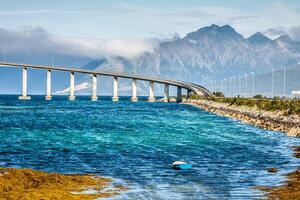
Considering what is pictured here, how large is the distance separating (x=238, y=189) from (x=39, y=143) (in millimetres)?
30101

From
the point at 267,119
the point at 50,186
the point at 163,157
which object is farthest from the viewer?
the point at 267,119

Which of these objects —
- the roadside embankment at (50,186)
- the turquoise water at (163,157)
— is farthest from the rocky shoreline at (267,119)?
the roadside embankment at (50,186)

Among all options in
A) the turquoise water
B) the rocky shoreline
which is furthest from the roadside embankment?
the rocky shoreline

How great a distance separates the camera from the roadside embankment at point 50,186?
24.9 meters

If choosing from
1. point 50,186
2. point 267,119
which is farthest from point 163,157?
point 267,119

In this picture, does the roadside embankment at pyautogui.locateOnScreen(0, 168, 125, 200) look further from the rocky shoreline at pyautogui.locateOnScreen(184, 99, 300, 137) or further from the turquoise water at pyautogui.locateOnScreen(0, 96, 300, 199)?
the rocky shoreline at pyautogui.locateOnScreen(184, 99, 300, 137)

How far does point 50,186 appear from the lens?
1063 inches

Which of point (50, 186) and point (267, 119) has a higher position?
point (267, 119)

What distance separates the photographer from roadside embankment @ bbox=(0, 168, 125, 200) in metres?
24.9

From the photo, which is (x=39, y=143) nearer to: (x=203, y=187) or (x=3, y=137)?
(x=3, y=137)

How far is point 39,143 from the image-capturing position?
2169 inches

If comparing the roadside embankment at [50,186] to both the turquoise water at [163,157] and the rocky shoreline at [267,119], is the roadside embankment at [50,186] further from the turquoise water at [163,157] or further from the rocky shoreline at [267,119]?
the rocky shoreline at [267,119]

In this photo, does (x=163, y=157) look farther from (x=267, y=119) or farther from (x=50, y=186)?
(x=267, y=119)

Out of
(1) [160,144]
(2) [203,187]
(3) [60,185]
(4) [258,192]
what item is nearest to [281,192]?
(4) [258,192]
